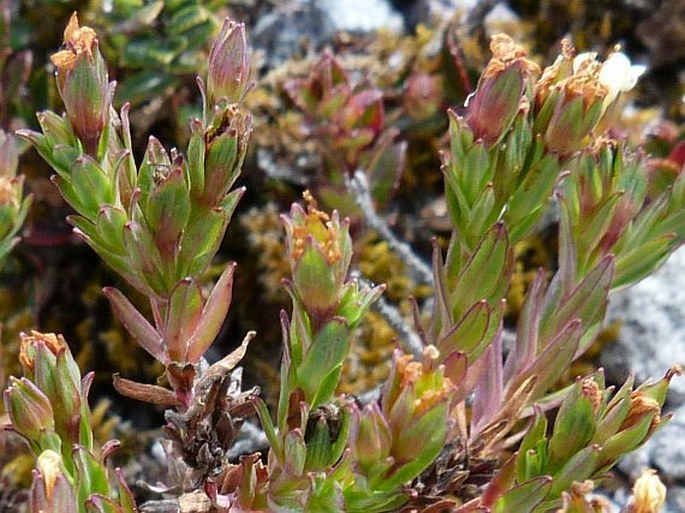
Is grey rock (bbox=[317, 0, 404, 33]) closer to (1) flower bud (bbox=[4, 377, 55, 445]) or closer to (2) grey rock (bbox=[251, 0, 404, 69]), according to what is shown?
(2) grey rock (bbox=[251, 0, 404, 69])

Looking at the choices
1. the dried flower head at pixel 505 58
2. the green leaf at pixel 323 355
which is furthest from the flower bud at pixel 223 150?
the dried flower head at pixel 505 58

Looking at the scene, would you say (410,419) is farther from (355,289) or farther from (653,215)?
(653,215)

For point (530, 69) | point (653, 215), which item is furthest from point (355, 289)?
point (653, 215)

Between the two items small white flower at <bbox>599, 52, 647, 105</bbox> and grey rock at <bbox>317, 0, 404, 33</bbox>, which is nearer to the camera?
small white flower at <bbox>599, 52, 647, 105</bbox>

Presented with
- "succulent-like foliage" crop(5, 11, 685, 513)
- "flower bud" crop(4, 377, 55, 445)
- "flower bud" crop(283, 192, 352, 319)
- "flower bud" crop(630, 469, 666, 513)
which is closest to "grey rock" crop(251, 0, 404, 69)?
"succulent-like foliage" crop(5, 11, 685, 513)

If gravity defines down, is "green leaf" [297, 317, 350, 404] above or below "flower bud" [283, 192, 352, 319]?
below

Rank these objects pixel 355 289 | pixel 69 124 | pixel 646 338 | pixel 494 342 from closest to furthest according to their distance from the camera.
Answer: pixel 355 289 → pixel 69 124 → pixel 494 342 → pixel 646 338
